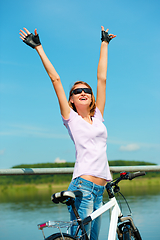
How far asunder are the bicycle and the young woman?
0.07 m

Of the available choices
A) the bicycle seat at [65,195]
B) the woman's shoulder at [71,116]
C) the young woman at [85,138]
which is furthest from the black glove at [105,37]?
the bicycle seat at [65,195]

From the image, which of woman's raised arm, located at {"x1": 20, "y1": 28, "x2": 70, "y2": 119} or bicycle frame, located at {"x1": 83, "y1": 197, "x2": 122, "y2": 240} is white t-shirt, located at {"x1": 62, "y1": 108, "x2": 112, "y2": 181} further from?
bicycle frame, located at {"x1": 83, "y1": 197, "x2": 122, "y2": 240}

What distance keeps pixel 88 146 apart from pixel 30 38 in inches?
38.5

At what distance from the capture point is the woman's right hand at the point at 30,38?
226cm

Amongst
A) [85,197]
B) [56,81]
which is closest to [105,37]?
[56,81]

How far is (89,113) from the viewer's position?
2365 mm

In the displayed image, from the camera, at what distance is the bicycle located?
5.91 feet

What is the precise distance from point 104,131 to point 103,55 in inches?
31.3

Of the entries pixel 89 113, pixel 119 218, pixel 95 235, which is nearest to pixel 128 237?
pixel 119 218

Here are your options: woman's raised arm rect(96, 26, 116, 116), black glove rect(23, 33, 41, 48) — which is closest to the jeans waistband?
woman's raised arm rect(96, 26, 116, 116)

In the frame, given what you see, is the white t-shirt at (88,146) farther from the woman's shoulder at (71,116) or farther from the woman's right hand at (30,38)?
the woman's right hand at (30,38)

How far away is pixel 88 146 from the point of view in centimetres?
205

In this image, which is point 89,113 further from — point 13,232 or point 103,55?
point 13,232

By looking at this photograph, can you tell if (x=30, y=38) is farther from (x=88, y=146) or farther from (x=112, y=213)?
(x=112, y=213)
